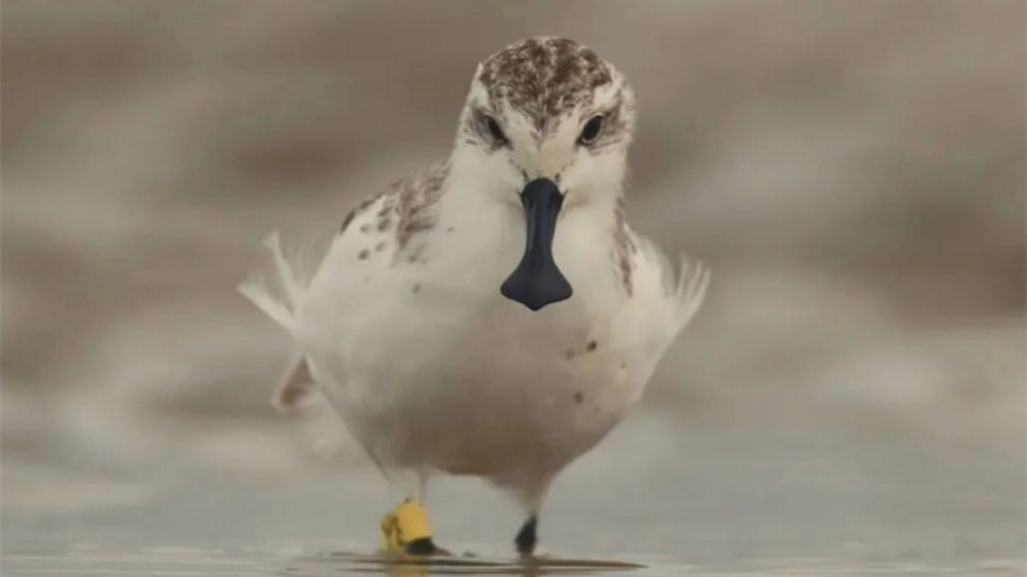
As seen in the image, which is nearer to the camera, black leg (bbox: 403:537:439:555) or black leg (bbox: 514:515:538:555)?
black leg (bbox: 403:537:439:555)

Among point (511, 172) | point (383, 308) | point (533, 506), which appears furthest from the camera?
point (533, 506)

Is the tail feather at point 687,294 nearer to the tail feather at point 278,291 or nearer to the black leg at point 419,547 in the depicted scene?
the black leg at point 419,547

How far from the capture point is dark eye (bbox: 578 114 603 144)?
20.2 feet

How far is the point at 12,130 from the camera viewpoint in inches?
532

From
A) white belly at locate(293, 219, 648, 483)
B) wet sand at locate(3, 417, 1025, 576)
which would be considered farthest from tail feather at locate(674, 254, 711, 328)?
wet sand at locate(3, 417, 1025, 576)

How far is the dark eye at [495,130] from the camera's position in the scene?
20.1 feet

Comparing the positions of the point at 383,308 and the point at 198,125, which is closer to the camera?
the point at 383,308

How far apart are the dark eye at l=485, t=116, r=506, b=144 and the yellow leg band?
1489 millimetres

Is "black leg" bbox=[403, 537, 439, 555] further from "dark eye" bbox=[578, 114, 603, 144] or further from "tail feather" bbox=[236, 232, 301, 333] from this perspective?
"dark eye" bbox=[578, 114, 603, 144]

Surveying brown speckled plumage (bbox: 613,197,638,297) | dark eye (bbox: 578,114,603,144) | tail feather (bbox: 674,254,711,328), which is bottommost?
brown speckled plumage (bbox: 613,197,638,297)

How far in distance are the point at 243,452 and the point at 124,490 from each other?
1.40m

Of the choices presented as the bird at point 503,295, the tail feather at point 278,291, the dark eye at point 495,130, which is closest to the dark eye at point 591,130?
the bird at point 503,295

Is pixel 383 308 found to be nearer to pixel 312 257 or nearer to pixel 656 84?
pixel 312 257

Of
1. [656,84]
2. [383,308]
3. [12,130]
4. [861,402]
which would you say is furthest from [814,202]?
[383,308]
